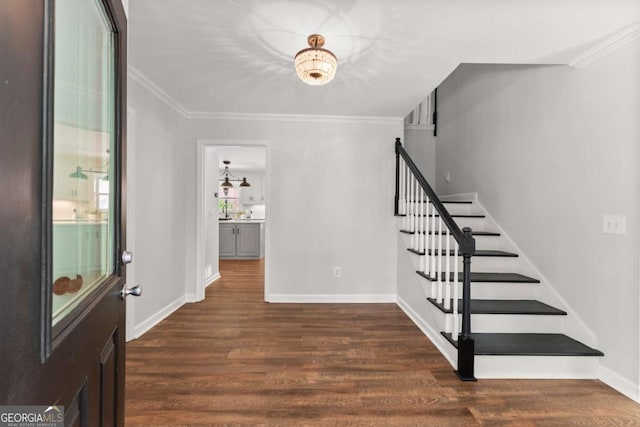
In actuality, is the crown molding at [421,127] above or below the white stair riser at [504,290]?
above

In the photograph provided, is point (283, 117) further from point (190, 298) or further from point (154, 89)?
point (190, 298)

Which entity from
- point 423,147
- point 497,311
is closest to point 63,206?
point 497,311

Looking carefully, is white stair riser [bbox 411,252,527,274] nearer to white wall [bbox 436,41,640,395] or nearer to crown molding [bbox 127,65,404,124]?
white wall [bbox 436,41,640,395]

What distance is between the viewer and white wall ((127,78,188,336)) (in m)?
2.90

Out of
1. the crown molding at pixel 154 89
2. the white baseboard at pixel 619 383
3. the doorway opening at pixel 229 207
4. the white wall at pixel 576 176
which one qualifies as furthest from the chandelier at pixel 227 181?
the white baseboard at pixel 619 383

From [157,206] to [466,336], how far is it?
2.98m

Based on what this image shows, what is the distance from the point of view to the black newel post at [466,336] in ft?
7.22

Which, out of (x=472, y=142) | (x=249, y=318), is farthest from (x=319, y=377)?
(x=472, y=142)

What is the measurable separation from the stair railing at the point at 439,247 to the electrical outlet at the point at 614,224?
0.91 metres

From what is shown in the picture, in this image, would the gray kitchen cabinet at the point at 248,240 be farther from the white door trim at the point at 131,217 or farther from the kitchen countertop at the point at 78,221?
the kitchen countertop at the point at 78,221

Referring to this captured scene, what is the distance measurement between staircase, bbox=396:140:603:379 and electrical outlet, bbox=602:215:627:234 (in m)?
0.72

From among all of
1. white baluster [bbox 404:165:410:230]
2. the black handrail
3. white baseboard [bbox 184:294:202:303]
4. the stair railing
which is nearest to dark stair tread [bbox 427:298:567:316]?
the stair railing

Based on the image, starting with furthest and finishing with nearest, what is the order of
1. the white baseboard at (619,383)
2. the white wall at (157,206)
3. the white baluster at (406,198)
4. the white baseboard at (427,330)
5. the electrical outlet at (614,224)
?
the white baluster at (406,198) → the white wall at (157,206) → the white baseboard at (427,330) → the electrical outlet at (614,224) → the white baseboard at (619,383)

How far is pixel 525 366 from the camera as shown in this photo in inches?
88.0
